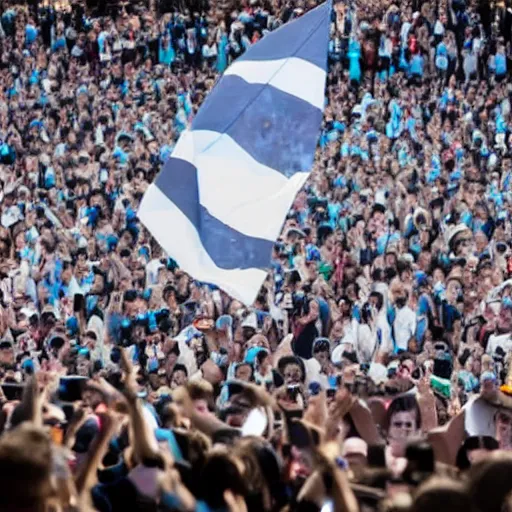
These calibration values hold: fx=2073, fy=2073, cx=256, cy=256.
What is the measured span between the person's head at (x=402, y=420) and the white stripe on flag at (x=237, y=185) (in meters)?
3.13

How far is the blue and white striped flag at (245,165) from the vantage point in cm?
1092

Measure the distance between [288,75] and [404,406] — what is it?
454cm

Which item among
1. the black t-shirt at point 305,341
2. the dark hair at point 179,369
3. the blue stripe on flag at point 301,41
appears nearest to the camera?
the blue stripe on flag at point 301,41

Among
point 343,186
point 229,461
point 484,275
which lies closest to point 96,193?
point 343,186

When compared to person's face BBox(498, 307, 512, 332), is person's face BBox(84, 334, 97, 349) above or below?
below

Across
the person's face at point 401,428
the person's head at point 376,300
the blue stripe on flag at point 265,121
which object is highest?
the blue stripe on flag at point 265,121

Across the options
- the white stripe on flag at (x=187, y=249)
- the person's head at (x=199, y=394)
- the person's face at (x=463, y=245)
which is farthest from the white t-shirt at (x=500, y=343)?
the person's head at (x=199, y=394)

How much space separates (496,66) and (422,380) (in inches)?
630

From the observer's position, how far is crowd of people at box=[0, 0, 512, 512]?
6012 mm

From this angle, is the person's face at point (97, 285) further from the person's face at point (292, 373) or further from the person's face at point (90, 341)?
the person's face at point (292, 373)

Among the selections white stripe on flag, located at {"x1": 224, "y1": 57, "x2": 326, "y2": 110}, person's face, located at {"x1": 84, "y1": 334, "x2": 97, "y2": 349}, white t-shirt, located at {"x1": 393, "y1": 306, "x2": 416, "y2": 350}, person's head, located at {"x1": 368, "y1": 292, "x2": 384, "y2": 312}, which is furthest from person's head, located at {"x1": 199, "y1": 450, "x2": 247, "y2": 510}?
person's head, located at {"x1": 368, "y1": 292, "x2": 384, "y2": 312}

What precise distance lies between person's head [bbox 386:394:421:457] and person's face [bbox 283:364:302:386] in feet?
9.24

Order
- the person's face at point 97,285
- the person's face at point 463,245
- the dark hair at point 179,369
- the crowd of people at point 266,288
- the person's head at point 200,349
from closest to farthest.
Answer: the crowd of people at point 266,288, the dark hair at point 179,369, the person's head at point 200,349, the person's face at point 97,285, the person's face at point 463,245

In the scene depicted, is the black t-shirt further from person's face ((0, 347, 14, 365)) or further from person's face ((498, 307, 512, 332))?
person's face ((0, 347, 14, 365))
